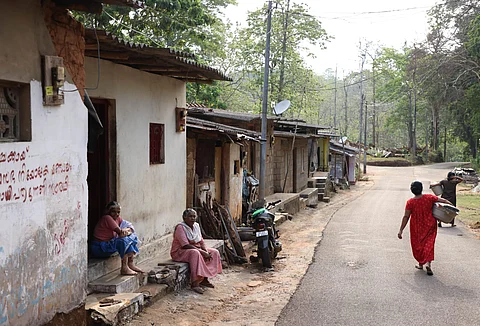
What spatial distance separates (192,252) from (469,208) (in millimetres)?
17279

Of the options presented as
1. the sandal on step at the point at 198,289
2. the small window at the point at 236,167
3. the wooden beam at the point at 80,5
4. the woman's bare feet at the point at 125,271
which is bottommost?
the sandal on step at the point at 198,289

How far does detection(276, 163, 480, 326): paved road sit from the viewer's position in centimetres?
688

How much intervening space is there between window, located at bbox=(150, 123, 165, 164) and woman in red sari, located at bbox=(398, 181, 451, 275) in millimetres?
4587

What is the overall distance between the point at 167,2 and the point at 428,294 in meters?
10.7

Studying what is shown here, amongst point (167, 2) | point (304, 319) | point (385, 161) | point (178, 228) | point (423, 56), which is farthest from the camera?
point (385, 161)

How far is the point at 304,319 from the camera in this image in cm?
686

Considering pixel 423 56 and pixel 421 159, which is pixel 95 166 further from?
pixel 421 159

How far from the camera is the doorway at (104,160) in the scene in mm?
7992

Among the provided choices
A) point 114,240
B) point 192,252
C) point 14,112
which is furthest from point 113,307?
point 14,112

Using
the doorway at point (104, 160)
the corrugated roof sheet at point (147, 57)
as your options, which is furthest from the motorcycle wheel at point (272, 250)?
the doorway at point (104, 160)

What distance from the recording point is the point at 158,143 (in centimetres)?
974

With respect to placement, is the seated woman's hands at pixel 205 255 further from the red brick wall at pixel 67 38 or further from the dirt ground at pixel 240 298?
the red brick wall at pixel 67 38

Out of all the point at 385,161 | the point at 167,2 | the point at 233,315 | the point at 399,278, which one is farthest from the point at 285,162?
the point at 385,161

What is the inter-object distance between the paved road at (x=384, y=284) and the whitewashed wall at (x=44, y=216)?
9.04 ft
